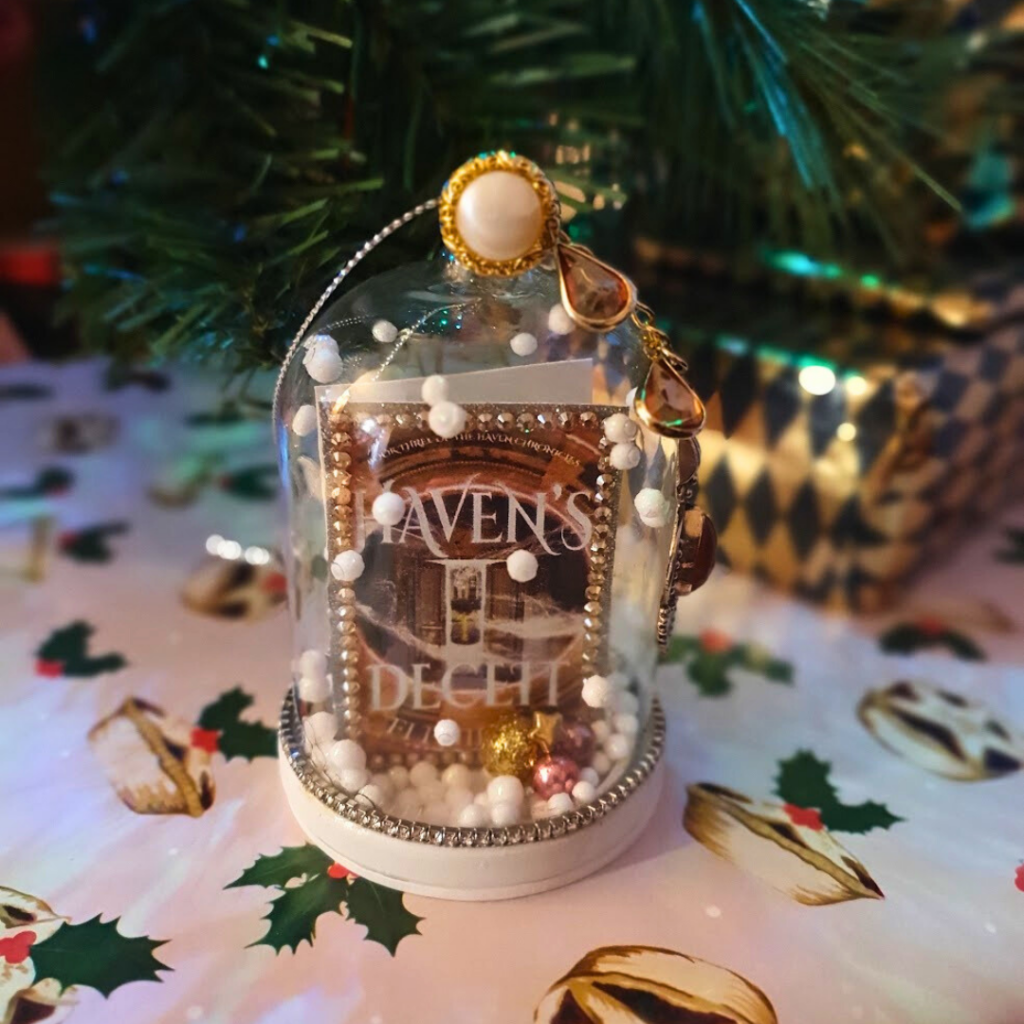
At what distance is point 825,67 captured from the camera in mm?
504

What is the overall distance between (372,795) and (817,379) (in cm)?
42

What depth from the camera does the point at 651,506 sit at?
43 cm

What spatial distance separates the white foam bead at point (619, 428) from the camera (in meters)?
0.42

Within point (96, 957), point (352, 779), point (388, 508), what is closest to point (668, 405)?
point (388, 508)

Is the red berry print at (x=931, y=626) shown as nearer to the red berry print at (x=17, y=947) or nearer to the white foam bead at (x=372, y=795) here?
the white foam bead at (x=372, y=795)

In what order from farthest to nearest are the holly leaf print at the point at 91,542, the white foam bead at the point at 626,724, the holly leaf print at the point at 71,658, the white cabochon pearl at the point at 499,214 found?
1. the holly leaf print at the point at 91,542
2. the holly leaf print at the point at 71,658
3. the white foam bead at the point at 626,724
4. the white cabochon pearl at the point at 499,214

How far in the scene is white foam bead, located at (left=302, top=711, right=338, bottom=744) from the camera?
0.48m

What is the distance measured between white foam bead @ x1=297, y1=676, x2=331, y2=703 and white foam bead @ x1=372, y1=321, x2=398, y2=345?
173 mm

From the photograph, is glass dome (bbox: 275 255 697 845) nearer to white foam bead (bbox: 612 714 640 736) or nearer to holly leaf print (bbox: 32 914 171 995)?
white foam bead (bbox: 612 714 640 736)

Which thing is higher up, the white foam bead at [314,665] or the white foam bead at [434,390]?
the white foam bead at [434,390]

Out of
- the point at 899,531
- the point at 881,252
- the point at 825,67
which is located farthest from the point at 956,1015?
the point at 881,252

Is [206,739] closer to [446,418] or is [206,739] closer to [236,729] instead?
[236,729]

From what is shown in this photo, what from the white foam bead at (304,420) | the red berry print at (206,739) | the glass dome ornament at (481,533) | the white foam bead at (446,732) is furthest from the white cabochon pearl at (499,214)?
the red berry print at (206,739)

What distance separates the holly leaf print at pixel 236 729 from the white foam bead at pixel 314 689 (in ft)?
0.25
